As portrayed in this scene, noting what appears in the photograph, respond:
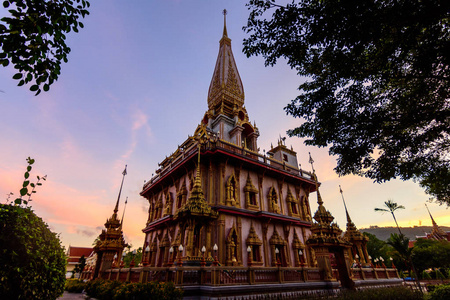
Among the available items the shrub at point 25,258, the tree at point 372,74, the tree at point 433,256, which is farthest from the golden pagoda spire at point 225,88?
the tree at point 433,256

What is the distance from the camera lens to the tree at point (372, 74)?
6871 millimetres

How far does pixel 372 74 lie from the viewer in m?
8.66

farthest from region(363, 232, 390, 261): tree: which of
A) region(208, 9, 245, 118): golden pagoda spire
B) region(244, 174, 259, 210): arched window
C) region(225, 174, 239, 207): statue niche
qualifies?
region(225, 174, 239, 207): statue niche

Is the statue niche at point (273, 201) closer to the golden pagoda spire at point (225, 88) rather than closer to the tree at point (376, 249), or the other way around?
the golden pagoda spire at point (225, 88)

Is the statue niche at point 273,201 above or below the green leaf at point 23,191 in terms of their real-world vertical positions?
above

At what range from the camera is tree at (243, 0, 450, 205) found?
6.87 metres

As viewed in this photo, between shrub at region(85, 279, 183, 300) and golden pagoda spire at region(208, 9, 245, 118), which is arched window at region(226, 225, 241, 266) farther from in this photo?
golden pagoda spire at region(208, 9, 245, 118)

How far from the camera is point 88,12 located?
4.30 m

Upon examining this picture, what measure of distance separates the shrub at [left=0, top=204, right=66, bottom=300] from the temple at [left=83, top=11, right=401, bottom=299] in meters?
6.24

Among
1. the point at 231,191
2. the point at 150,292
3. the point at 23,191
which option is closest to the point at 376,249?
the point at 231,191

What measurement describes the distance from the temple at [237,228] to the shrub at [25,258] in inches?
246

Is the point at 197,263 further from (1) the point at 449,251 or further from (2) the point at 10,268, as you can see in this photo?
(1) the point at 449,251

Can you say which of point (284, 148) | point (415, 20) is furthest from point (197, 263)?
point (284, 148)

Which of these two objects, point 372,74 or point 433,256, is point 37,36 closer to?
point 372,74
